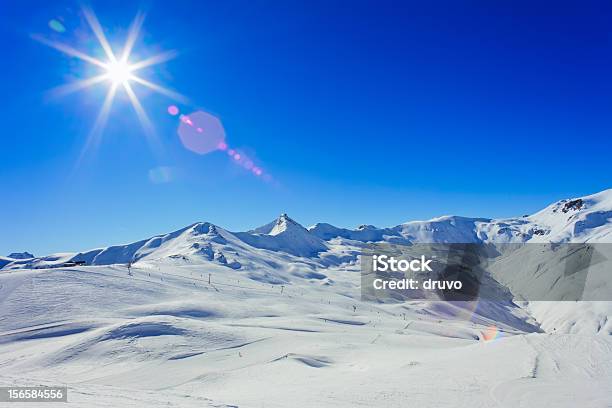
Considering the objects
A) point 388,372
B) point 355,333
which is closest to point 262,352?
point 388,372

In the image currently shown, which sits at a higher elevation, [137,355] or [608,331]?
[137,355]

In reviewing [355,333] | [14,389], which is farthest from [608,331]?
[14,389]

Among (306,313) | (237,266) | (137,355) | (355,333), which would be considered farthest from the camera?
(237,266)

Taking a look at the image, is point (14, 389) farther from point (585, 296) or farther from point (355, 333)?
point (585, 296)

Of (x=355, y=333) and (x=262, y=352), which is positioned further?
(x=355, y=333)

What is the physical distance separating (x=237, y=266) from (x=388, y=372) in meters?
147

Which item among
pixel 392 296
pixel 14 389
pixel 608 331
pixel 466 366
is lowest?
pixel 608 331

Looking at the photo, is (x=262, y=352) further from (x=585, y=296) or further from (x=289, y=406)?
(x=585, y=296)

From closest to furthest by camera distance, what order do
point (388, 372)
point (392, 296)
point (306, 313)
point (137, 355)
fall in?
point (388, 372), point (137, 355), point (306, 313), point (392, 296)

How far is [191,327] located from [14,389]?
25173mm

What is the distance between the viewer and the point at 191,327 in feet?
130

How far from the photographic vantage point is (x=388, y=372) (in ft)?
78.7

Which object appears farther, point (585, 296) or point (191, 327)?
point (585, 296)

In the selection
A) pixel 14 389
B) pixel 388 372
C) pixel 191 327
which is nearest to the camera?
pixel 14 389
